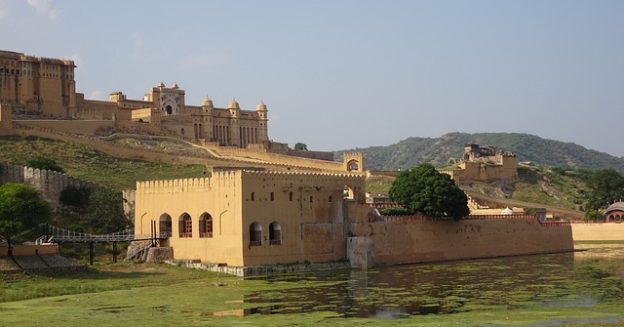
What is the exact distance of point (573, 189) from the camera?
281ft

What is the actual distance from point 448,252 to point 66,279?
66.2 feet

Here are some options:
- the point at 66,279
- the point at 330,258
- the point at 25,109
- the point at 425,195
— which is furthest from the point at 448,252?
the point at 25,109

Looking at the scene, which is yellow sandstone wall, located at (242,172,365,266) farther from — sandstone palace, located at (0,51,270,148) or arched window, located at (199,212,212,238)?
sandstone palace, located at (0,51,270,148)

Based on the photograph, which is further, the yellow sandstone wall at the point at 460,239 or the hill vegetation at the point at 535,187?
the hill vegetation at the point at 535,187

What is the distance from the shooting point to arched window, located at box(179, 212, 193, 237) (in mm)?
42281

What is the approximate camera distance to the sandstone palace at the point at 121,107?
74562 mm

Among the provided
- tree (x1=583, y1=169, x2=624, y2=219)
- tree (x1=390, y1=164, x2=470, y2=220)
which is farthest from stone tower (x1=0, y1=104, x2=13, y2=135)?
tree (x1=583, y1=169, x2=624, y2=219)

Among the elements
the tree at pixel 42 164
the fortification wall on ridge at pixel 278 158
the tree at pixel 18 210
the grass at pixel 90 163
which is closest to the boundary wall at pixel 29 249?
the tree at pixel 18 210

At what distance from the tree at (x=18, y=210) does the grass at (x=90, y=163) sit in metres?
16.2

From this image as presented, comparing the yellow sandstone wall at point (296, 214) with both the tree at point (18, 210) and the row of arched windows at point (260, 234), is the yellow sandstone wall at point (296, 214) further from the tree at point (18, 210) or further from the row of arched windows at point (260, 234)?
the tree at point (18, 210)

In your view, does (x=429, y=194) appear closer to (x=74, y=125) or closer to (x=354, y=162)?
(x=354, y=162)

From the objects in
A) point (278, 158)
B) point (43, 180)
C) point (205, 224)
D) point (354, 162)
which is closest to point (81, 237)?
point (205, 224)

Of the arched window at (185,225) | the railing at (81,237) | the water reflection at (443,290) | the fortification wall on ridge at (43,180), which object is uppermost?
the fortification wall on ridge at (43,180)

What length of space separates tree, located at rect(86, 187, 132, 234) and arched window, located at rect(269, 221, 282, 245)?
8829 mm
